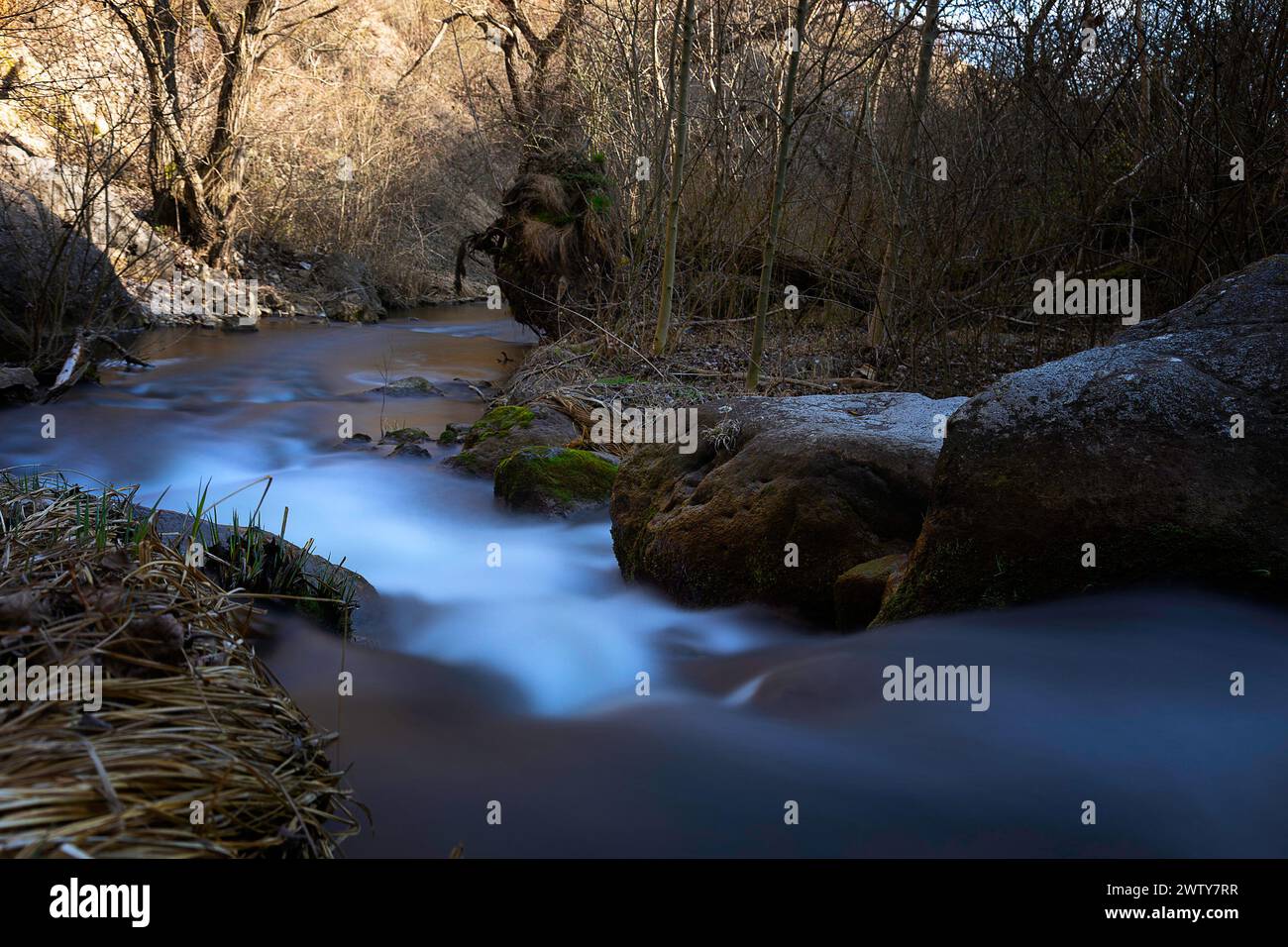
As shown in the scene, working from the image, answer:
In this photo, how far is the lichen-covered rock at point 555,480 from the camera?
661 cm

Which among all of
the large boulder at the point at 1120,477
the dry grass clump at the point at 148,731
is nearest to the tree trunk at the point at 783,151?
the large boulder at the point at 1120,477

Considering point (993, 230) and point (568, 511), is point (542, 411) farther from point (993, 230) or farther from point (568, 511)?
point (993, 230)

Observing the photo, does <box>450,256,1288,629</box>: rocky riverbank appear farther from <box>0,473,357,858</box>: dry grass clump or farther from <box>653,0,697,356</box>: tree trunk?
<box>653,0,697,356</box>: tree trunk

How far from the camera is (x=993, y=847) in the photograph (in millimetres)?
2414

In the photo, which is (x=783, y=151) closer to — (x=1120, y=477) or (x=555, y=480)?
(x=555, y=480)

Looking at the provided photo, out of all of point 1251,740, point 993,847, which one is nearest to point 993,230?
point 1251,740

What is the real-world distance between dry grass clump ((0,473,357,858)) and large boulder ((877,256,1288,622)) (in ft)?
7.81

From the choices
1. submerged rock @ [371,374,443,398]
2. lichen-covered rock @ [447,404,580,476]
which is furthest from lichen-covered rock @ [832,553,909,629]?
submerged rock @ [371,374,443,398]

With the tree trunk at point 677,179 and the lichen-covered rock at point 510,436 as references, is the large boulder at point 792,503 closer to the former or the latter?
the lichen-covered rock at point 510,436

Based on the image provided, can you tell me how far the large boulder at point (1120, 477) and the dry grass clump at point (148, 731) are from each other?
2.38m

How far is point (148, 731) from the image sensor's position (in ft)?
6.61
